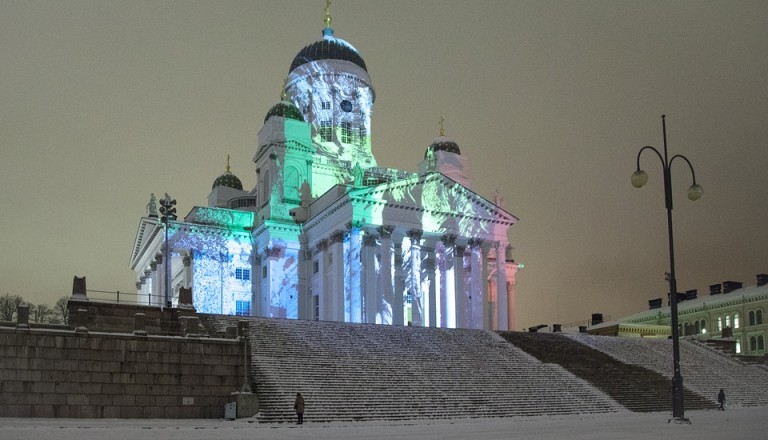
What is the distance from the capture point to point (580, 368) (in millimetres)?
44250

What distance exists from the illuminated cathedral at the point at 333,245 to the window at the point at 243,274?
114 millimetres

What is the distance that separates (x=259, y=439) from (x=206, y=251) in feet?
144

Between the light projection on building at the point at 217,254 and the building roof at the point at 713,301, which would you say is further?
the building roof at the point at 713,301

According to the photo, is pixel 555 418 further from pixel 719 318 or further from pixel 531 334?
pixel 719 318

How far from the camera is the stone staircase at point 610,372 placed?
133 ft

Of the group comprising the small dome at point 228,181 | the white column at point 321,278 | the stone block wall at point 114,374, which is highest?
the small dome at point 228,181

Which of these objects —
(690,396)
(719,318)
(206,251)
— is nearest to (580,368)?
(690,396)

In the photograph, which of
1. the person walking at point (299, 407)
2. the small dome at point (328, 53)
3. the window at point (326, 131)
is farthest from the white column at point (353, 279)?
the person walking at point (299, 407)

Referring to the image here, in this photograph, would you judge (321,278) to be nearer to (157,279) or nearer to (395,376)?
(157,279)

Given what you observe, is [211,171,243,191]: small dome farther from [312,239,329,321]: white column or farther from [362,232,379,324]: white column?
[362,232,379,324]: white column

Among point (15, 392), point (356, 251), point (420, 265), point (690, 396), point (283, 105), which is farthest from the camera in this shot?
point (283, 105)

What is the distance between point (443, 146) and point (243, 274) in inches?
958

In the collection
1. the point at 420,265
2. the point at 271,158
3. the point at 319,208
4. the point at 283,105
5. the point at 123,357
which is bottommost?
the point at 123,357

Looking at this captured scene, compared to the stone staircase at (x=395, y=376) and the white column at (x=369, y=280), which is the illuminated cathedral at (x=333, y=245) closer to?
the white column at (x=369, y=280)
